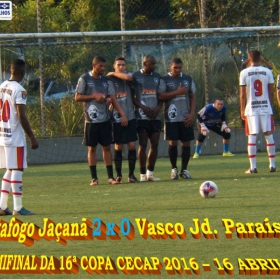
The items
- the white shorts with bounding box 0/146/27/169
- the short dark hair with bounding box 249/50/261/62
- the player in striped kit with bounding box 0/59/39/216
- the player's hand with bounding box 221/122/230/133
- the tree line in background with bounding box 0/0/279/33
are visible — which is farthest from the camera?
the tree line in background with bounding box 0/0/279/33

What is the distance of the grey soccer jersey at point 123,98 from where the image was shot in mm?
14984

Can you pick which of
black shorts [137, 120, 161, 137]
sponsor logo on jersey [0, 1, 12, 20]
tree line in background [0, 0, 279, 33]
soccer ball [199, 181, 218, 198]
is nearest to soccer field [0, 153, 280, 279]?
soccer ball [199, 181, 218, 198]

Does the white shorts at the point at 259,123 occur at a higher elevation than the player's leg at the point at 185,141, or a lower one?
higher

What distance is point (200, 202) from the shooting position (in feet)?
39.8

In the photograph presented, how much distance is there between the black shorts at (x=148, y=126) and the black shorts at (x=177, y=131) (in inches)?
8.5

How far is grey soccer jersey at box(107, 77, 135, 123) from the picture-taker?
1498 cm

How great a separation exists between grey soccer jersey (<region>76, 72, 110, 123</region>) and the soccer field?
3.77 ft

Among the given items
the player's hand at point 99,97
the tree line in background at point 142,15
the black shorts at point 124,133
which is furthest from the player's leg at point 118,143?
the tree line in background at point 142,15

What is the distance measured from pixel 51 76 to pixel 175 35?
118 inches

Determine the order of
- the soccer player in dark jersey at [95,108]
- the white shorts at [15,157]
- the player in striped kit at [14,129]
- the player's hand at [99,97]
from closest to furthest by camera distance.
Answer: the player in striped kit at [14,129] → the white shorts at [15,157] → the player's hand at [99,97] → the soccer player in dark jersey at [95,108]

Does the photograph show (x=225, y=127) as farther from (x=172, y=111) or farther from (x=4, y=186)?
(x=4, y=186)

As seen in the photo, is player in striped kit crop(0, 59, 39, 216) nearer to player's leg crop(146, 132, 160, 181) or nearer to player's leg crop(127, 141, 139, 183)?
player's leg crop(127, 141, 139, 183)

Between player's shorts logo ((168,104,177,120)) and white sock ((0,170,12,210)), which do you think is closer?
white sock ((0,170,12,210))

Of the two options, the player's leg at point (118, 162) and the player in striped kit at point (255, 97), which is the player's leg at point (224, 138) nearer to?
the player in striped kit at point (255, 97)
